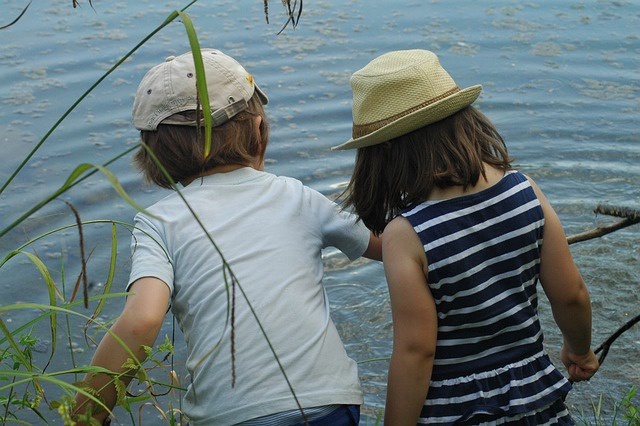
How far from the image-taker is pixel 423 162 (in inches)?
94.1

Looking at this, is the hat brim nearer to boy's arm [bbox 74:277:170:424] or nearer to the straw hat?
the straw hat

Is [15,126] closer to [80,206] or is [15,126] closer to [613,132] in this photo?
[80,206]

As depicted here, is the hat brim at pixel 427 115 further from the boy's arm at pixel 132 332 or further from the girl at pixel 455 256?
the boy's arm at pixel 132 332

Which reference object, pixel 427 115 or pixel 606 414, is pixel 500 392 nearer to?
pixel 427 115

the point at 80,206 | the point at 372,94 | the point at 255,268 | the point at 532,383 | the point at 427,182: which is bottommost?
the point at 80,206

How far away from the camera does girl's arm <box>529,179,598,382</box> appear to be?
2406mm

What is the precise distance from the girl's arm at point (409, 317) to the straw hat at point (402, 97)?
0.23 m

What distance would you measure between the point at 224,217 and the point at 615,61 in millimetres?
4417

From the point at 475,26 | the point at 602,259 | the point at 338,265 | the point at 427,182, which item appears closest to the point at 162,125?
the point at 427,182

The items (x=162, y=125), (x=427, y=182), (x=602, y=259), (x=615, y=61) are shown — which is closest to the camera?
(x=427, y=182)

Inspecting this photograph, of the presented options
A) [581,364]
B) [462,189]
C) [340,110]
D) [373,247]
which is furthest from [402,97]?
[340,110]

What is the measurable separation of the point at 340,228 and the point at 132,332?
0.64 meters

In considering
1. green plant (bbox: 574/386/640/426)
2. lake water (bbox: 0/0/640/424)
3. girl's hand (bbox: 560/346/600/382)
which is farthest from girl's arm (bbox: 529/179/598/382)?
lake water (bbox: 0/0/640/424)

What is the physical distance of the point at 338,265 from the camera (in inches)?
177
